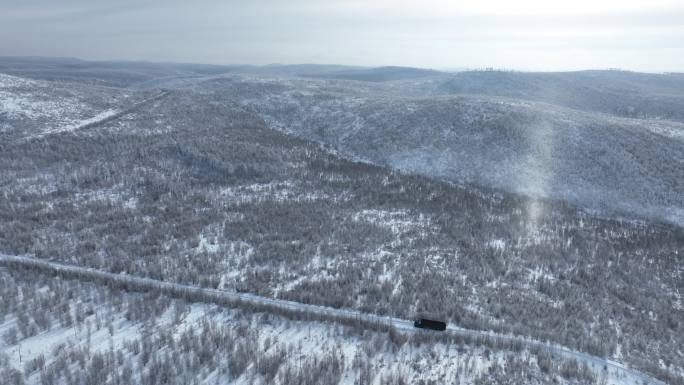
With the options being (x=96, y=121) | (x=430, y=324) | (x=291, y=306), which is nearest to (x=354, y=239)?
(x=291, y=306)

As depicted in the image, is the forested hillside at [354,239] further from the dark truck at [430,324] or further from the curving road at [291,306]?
the dark truck at [430,324]

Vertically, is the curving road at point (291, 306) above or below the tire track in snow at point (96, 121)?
below

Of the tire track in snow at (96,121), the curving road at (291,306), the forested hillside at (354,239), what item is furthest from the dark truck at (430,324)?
the tire track in snow at (96,121)

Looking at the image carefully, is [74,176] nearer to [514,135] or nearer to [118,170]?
[118,170]

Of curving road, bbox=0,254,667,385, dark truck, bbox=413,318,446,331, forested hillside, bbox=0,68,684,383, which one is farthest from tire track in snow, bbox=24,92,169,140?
dark truck, bbox=413,318,446,331

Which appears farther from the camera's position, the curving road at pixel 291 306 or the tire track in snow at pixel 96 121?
the tire track in snow at pixel 96 121

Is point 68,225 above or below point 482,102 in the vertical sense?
below

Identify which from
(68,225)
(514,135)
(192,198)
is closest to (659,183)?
(514,135)

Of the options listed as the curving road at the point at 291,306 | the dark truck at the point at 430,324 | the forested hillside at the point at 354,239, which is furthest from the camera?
the forested hillside at the point at 354,239
